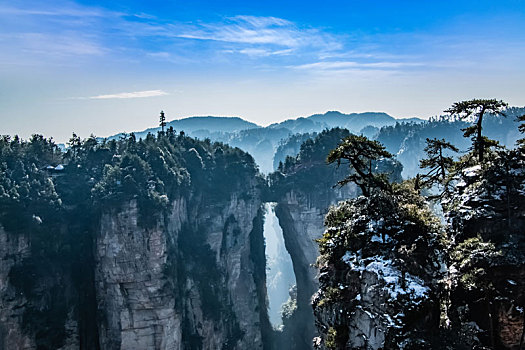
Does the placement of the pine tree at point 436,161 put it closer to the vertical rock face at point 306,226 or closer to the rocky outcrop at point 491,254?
the rocky outcrop at point 491,254

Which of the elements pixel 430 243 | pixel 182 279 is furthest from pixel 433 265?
pixel 182 279

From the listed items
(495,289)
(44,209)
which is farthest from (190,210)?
(495,289)

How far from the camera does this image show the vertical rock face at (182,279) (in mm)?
31031

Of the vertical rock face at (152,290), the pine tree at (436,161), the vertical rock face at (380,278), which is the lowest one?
the vertical rock face at (152,290)

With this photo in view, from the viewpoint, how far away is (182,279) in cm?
3528

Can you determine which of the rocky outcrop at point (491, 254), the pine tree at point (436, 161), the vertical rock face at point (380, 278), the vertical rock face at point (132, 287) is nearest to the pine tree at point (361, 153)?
the vertical rock face at point (380, 278)

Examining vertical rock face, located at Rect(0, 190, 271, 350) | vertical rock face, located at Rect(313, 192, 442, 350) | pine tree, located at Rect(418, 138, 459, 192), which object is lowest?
vertical rock face, located at Rect(0, 190, 271, 350)

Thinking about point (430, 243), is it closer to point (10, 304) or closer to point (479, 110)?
point (479, 110)

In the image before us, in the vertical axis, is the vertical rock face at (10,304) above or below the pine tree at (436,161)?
below

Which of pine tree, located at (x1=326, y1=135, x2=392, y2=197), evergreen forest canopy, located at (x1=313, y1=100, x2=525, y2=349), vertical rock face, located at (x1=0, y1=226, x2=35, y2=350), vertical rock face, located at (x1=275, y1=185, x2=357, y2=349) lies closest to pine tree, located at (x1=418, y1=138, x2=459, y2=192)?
evergreen forest canopy, located at (x1=313, y1=100, x2=525, y2=349)

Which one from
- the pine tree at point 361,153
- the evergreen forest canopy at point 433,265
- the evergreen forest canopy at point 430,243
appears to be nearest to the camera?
the evergreen forest canopy at point 433,265

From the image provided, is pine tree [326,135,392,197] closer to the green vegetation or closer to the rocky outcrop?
the rocky outcrop

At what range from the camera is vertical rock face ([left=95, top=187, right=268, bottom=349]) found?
31031 mm

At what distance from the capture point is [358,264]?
37.2 ft
